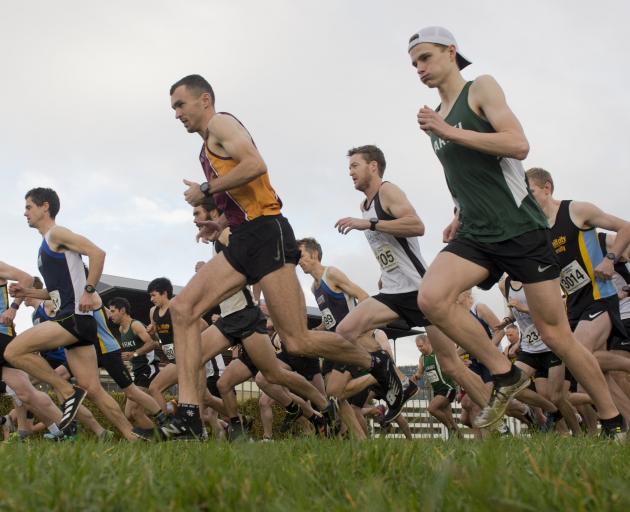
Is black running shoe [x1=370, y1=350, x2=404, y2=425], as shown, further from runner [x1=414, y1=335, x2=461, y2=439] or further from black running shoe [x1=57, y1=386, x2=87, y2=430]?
runner [x1=414, y1=335, x2=461, y2=439]

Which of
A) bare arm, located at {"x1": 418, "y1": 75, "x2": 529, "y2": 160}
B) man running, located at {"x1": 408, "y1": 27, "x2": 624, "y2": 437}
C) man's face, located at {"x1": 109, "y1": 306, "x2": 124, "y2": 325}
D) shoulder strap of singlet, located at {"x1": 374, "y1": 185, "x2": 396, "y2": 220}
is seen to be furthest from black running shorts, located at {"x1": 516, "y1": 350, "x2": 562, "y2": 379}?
man's face, located at {"x1": 109, "y1": 306, "x2": 124, "y2": 325}

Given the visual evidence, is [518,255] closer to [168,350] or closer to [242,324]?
[242,324]

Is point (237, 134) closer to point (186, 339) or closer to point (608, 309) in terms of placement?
point (186, 339)

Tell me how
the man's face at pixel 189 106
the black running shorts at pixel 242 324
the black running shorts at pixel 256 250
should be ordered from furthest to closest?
the black running shorts at pixel 242 324 → the man's face at pixel 189 106 → the black running shorts at pixel 256 250

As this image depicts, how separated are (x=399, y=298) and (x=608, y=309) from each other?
2147 mm

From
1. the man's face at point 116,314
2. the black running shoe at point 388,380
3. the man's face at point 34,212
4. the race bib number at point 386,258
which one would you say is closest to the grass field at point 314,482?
the black running shoe at point 388,380

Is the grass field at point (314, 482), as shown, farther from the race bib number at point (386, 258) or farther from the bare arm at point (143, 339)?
the bare arm at point (143, 339)

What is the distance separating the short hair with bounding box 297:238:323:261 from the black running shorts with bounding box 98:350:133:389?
3118 millimetres

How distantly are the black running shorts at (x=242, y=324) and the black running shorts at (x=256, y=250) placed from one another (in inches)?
123

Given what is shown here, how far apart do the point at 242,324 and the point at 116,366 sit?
1961 mm

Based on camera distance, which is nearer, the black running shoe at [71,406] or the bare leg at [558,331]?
the bare leg at [558,331]

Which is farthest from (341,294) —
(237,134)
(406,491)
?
(406,491)

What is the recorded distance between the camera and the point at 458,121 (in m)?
5.32

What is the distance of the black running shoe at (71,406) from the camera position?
7.88 m
